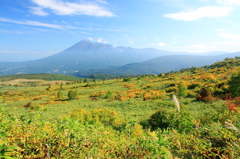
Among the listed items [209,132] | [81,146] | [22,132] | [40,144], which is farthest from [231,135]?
[22,132]

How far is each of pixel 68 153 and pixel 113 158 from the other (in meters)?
0.72

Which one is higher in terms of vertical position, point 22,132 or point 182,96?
point 22,132

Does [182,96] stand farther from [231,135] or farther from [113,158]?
[113,158]

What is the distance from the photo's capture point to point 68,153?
1.94 metres

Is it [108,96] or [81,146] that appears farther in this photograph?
[108,96]

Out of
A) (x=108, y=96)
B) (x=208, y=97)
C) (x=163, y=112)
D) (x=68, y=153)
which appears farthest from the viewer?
(x=108, y=96)

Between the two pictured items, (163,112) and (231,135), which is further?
(163,112)

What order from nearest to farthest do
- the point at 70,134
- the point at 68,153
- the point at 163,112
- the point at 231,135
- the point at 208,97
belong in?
the point at 68,153
the point at 70,134
the point at 231,135
the point at 163,112
the point at 208,97

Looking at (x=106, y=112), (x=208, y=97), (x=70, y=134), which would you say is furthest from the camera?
(x=208, y=97)

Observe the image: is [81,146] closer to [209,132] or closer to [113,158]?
[113,158]

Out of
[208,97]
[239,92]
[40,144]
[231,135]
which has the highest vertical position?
[40,144]

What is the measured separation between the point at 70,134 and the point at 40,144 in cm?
46

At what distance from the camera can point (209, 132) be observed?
2941 mm

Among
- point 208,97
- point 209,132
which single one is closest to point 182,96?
point 208,97
